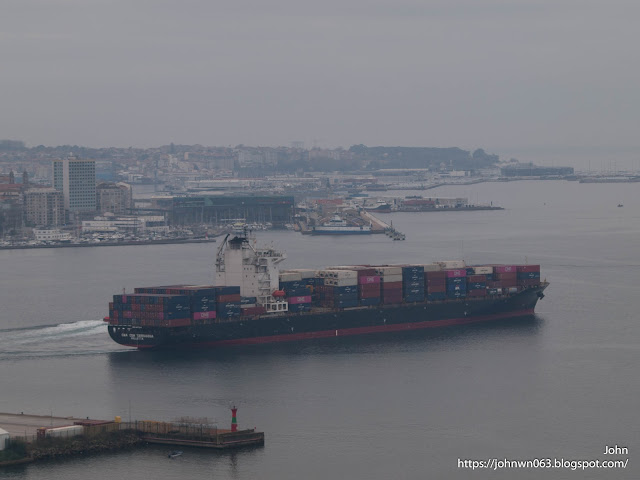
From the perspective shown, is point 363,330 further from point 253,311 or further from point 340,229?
point 340,229

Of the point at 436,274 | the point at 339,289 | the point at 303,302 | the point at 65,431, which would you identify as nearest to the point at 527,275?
the point at 436,274

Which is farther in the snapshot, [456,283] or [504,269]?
[504,269]

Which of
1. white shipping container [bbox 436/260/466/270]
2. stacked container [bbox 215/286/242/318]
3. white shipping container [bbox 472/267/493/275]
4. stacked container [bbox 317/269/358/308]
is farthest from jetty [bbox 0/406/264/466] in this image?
white shipping container [bbox 472/267/493/275]

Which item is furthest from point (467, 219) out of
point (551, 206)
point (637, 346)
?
point (637, 346)

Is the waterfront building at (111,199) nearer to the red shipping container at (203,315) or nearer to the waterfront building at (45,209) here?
the waterfront building at (45,209)

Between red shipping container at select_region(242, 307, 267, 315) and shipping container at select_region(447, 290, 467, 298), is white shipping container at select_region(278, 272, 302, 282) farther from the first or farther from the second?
shipping container at select_region(447, 290, 467, 298)
